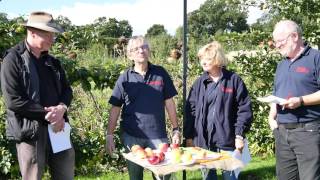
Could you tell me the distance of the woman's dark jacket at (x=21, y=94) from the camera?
12.7ft

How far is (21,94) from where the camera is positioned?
3.91 metres

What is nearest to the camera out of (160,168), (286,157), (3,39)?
(160,168)

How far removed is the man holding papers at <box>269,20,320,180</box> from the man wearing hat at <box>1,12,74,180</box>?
1.88 metres

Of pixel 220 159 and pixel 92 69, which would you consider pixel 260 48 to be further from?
pixel 220 159

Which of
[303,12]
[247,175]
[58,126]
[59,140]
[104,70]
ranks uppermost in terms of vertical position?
[303,12]

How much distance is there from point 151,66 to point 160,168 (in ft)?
3.83

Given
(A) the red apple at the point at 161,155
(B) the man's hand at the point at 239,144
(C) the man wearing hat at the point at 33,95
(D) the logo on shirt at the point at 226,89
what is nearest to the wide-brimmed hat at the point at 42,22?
(C) the man wearing hat at the point at 33,95

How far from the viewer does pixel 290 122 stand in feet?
14.5

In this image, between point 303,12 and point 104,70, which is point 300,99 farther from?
point 303,12

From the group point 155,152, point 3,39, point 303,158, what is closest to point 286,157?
point 303,158

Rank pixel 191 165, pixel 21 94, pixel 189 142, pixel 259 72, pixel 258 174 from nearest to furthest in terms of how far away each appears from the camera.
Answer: pixel 21 94, pixel 191 165, pixel 189 142, pixel 258 174, pixel 259 72

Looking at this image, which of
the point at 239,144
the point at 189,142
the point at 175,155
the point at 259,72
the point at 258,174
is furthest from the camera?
the point at 259,72

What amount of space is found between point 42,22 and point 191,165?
162 cm

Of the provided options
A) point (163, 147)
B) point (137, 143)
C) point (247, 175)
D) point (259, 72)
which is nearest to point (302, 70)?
point (163, 147)
